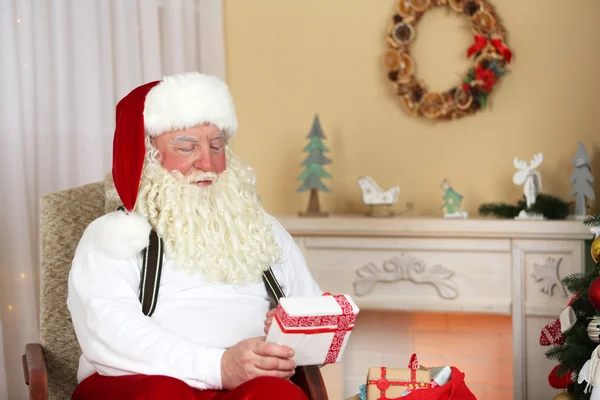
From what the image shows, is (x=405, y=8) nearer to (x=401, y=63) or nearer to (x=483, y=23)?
(x=401, y=63)

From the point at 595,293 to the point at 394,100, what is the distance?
1595mm

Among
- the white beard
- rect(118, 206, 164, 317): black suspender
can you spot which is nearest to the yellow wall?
Result: the white beard

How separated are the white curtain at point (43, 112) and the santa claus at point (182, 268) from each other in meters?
0.80

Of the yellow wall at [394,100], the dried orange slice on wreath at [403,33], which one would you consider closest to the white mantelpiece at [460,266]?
the yellow wall at [394,100]

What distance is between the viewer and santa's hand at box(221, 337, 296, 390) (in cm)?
193

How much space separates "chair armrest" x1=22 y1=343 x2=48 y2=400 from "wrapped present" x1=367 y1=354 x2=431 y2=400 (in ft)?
2.87

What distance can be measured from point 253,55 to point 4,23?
136cm

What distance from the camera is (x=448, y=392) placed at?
7.27 feet

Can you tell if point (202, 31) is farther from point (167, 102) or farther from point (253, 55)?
point (167, 102)

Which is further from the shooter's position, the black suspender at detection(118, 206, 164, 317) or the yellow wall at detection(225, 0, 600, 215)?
the yellow wall at detection(225, 0, 600, 215)

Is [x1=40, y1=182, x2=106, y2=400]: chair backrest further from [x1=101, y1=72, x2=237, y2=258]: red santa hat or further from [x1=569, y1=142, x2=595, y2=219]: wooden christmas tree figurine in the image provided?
[x1=569, y1=142, x2=595, y2=219]: wooden christmas tree figurine

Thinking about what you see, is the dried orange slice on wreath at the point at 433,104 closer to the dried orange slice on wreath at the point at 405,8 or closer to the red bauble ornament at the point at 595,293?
the dried orange slice on wreath at the point at 405,8

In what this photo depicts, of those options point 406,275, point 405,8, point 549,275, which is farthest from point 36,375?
point 405,8

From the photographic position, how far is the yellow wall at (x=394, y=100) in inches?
140
